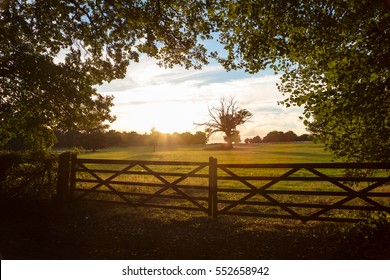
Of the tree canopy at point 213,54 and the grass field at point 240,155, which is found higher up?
the tree canopy at point 213,54

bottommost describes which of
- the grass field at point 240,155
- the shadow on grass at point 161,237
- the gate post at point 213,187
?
the shadow on grass at point 161,237

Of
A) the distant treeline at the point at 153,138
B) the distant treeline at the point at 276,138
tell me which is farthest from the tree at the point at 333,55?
the distant treeline at the point at 276,138

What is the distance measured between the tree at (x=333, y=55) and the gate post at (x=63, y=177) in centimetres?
799

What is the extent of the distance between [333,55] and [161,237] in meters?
7.27

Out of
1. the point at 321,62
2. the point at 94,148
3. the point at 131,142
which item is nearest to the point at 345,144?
the point at 321,62

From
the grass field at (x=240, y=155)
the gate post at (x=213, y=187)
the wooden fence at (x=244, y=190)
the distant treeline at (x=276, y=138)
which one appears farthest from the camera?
the distant treeline at (x=276, y=138)

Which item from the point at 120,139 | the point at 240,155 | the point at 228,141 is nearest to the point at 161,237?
the point at 240,155

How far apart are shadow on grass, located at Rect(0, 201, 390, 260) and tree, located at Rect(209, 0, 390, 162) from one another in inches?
114

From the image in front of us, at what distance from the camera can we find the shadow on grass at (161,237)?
697 centimetres

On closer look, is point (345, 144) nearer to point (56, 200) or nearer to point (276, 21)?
point (276, 21)

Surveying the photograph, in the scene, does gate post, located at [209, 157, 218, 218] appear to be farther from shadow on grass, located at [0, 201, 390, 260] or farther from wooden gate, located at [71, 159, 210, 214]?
shadow on grass, located at [0, 201, 390, 260]

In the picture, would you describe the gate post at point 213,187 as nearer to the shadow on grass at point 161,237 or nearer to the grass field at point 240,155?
the shadow on grass at point 161,237

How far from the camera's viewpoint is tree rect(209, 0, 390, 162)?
746cm

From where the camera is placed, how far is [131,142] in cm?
12088
